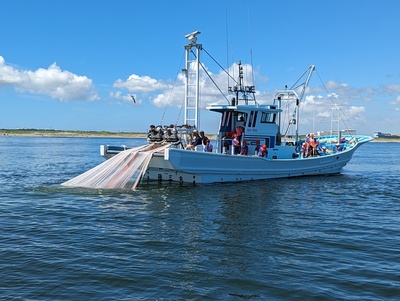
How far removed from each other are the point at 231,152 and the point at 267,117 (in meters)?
3.25

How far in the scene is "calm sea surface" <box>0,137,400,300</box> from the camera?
7207 millimetres

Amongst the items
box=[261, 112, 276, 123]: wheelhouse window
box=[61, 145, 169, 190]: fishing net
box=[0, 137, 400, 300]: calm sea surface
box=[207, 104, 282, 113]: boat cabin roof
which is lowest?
box=[0, 137, 400, 300]: calm sea surface

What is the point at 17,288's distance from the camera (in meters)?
6.97

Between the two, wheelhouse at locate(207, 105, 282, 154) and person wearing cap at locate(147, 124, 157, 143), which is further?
wheelhouse at locate(207, 105, 282, 154)

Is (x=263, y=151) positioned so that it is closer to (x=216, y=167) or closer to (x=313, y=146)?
(x=216, y=167)

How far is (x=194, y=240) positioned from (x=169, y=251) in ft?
3.54

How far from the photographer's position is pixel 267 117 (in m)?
23.6

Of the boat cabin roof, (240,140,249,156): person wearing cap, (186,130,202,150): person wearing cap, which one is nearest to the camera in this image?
(186,130,202,150): person wearing cap

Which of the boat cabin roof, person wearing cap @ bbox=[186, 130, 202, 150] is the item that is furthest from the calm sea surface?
the boat cabin roof

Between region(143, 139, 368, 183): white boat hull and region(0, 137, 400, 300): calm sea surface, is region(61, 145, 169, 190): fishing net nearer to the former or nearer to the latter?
region(0, 137, 400, 300): calm sea surface

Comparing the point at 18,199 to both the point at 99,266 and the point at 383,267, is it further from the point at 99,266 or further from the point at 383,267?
the point at 383,267

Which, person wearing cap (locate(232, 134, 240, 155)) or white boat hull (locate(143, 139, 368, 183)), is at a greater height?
person wearing cap (locate(232, 134, 240, 155))

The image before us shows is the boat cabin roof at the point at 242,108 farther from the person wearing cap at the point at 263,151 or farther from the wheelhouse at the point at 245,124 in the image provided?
the person wearing cap at the point at 263,151

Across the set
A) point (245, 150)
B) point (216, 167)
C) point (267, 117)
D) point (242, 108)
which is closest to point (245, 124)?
point (242, 108)
